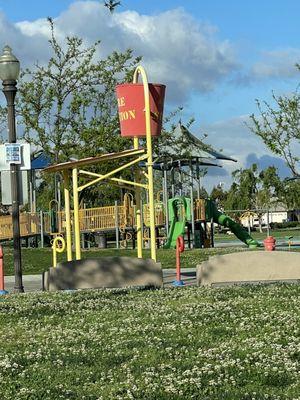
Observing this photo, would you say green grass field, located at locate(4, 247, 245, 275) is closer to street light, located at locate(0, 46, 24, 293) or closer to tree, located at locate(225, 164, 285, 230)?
street light, located at locate(0, 46, 24, 293)

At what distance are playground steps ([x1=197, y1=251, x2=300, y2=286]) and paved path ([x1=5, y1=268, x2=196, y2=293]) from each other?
1.87m

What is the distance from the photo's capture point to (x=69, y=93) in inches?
1663

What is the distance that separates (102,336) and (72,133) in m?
34.1

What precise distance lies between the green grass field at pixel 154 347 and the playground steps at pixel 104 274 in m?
2.87

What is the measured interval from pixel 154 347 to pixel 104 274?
7624mm

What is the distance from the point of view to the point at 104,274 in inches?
591

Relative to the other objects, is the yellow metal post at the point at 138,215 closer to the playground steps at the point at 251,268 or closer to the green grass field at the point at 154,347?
the playground steps at the point at 251,268

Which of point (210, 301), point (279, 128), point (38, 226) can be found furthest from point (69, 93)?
point (210, 301)

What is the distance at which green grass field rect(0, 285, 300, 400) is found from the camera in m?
5.75

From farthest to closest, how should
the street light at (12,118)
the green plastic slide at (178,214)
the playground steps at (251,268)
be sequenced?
the green plastic slide at (178,214), the playground steps at (251,268), the street light at (12,118)

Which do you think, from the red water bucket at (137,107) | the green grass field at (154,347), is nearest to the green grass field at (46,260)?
the red water bucket at (137,107)

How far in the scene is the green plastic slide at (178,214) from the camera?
34.1 m

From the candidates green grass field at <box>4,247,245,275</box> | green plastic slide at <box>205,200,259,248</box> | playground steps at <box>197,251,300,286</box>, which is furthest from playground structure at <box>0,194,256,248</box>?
playground steps at <box>197,251,300,286</box>

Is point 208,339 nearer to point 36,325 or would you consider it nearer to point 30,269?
point 36,325
